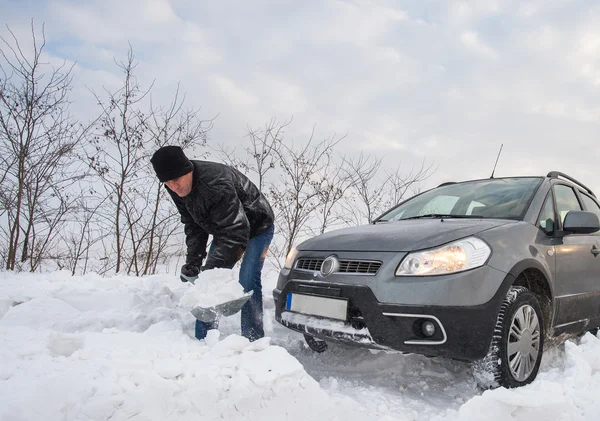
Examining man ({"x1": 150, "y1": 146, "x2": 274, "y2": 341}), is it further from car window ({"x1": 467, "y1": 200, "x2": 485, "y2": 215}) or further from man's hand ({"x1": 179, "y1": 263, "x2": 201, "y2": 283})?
car window ({"x1": 467, "y1": 200, "x2": 485, "y2": 215})

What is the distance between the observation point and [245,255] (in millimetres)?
3410

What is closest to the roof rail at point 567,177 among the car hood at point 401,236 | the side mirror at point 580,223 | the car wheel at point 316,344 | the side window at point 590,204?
the side window at point 590,204

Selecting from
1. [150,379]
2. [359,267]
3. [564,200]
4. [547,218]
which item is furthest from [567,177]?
[150,379]

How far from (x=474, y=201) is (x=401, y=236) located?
1110 millimetres

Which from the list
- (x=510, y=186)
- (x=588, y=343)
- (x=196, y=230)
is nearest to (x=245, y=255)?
(x=196, y=230)

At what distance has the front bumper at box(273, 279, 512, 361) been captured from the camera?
232cm

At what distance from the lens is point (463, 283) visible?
93.0 inches

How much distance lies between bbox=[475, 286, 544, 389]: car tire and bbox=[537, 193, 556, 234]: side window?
64 cm

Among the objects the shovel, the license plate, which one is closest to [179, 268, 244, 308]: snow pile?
the shovel

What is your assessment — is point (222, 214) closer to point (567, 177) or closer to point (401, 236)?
point (401, 236)

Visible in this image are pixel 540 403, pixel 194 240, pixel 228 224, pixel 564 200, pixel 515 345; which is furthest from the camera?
pixel 194 240

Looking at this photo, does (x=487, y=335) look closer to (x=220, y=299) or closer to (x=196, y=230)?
(x=220, y=299)

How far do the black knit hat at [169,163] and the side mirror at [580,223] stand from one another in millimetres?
2794

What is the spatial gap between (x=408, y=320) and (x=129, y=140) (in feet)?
20.3
